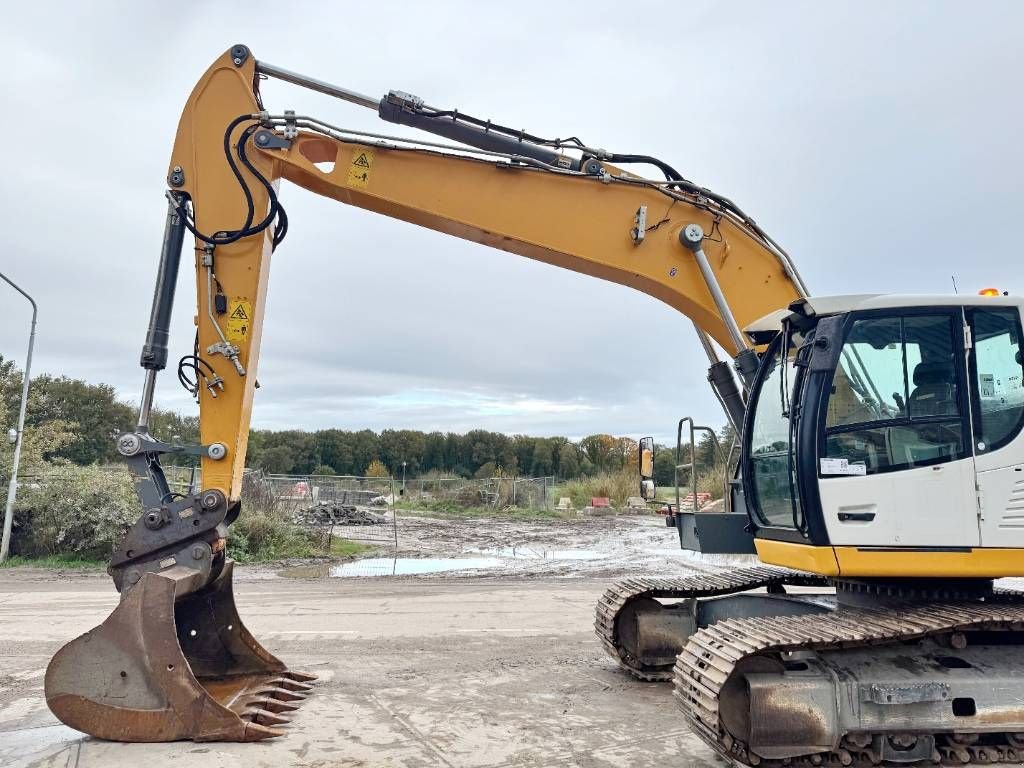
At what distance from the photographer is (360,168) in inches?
241

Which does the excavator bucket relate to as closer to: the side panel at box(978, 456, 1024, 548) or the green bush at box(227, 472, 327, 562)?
the side panel at box(978, 456, 1024, 548)

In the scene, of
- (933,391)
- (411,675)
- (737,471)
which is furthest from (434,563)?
(933,391)

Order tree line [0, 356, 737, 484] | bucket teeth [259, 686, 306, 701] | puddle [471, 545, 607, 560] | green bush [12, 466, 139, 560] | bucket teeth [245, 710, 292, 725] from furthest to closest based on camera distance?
tree line [0, 356, 737, 484], puddle [471, 545, 607, 560], green bush [12, 466, 139, 560], bucket teeth [259, 686, 306, 701], bucket teeth [245, 710, 292, 725]

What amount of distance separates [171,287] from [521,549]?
13.7 m

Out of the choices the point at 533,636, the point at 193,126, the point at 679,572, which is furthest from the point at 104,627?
the point at 679,572

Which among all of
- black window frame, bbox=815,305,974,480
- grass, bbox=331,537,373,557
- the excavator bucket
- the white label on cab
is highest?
black window frame, bbox=815,305,974,480

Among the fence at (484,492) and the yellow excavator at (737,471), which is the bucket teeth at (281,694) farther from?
the fence at (484,492)

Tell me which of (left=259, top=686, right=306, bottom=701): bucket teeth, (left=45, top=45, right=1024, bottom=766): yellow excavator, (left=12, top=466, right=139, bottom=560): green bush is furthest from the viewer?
(left=12, top=466, right=139, bottom=560): green bush

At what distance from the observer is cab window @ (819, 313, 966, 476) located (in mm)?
4879

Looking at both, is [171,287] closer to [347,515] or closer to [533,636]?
[533,636]

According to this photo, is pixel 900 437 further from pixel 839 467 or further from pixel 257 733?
pixel 257 733

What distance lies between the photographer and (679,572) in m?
14.0

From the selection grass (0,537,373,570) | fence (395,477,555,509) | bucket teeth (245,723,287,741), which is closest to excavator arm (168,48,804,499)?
bucket teeth (245,723,287,741)

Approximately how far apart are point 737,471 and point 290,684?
3.81 m
